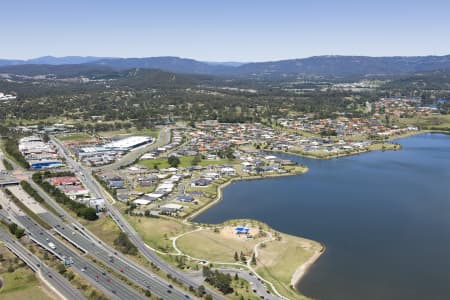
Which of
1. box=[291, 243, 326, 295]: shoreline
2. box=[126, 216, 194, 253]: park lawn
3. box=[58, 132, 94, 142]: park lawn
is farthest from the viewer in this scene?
box=[58, 132, 94, 142]: park lawn

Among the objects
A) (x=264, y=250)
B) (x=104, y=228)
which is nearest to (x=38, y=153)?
(x=104, y=228)

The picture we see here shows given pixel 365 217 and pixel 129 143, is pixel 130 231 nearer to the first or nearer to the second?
pixel 365 217

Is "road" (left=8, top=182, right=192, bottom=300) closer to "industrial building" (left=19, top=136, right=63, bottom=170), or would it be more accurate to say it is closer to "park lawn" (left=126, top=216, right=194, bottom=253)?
"park lawn" (left=126, top=216, right=194, bottom=253)

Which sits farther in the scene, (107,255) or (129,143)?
(129,143)

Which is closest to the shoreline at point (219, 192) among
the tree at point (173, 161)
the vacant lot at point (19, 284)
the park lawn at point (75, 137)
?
the tree at point (173, 161)

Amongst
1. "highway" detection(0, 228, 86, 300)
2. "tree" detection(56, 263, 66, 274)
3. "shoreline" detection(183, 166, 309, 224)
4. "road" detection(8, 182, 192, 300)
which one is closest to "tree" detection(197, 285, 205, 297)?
"road" detection(8, 182, 192, 300)

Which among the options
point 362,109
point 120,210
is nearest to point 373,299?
point 120,210
